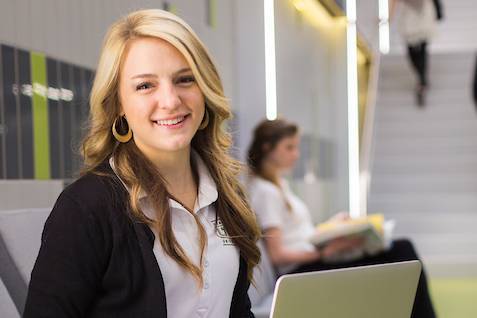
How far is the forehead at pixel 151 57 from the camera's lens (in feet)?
5.52

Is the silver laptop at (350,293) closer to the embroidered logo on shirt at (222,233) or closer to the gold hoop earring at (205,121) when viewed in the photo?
the embroidered logo on shirt at (222,233)

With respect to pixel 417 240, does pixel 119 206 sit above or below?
above

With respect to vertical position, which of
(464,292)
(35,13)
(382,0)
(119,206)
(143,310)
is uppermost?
(382,0)

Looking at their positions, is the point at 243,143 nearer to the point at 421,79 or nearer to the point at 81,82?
the point at 81,82

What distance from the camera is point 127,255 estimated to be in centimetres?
159

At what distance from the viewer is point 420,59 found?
8.84 meters

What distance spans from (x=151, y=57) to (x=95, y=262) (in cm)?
41

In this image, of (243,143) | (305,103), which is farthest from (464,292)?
(243,143)

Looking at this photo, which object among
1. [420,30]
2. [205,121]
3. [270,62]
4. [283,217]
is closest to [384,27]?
[420,30]

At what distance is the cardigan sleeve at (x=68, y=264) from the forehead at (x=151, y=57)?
0.29m

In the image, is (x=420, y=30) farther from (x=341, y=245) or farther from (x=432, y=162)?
(x=341, y=245)

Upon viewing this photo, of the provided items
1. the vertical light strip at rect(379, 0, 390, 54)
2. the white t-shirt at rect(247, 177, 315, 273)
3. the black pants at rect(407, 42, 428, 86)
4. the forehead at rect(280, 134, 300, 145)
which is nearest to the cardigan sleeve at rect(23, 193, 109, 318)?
the white t-shirt at rect(247, 177, 315, 273)

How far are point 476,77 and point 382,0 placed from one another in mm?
2257

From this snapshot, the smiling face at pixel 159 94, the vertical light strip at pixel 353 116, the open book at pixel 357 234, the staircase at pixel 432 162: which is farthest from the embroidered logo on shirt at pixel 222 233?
the vertical light strip at pixel 353 116
